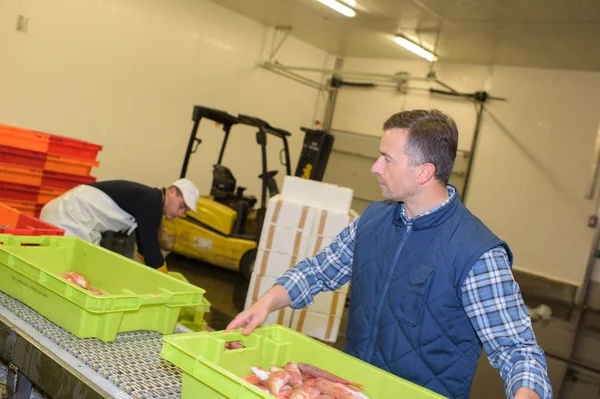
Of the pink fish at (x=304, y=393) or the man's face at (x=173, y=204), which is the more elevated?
the man's face at (x=173, y=204)

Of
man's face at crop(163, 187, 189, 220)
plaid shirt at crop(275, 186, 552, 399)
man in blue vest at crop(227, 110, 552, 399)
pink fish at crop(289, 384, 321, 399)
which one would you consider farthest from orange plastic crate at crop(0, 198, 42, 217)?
pink fish at crop(289, 384, 321, 399)

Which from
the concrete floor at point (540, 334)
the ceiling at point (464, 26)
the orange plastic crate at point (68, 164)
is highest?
the ceiling at point (464, 26)

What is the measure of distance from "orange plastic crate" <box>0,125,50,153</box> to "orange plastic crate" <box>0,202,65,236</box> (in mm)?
2969

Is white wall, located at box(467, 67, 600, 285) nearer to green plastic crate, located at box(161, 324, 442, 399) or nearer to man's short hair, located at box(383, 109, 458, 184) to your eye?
man's short hair, located at box(383, 109, 458, 184)

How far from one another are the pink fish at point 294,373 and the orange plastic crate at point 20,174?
5330 millimetres

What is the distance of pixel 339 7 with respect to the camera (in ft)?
33.7

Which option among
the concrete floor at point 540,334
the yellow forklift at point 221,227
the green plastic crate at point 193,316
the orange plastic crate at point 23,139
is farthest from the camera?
the yellow forklift at point 221,227

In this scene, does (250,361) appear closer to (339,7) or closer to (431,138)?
(431,138)

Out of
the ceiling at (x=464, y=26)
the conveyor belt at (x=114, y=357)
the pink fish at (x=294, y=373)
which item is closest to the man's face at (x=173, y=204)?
the conveyor belt at (x=114, y=357)

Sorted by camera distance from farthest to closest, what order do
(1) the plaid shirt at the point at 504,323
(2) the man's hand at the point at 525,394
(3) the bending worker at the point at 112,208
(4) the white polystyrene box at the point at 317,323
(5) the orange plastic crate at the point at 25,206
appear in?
(5) the orange plastic crate at the point at 25,206, (4) the white polystyrene box at the point at 317,323, (3) the bending worker at the point at 112,208, (1) the plaid shirt at the point at 504,323, (2) the man's hand at the point at 525,394

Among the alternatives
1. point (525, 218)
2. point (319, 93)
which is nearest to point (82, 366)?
point (525, 218)

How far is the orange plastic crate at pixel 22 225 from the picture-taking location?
286cm

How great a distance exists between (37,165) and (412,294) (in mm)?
5544

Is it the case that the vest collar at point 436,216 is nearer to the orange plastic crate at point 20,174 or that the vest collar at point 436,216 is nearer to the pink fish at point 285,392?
the pink fish at point 285,392
